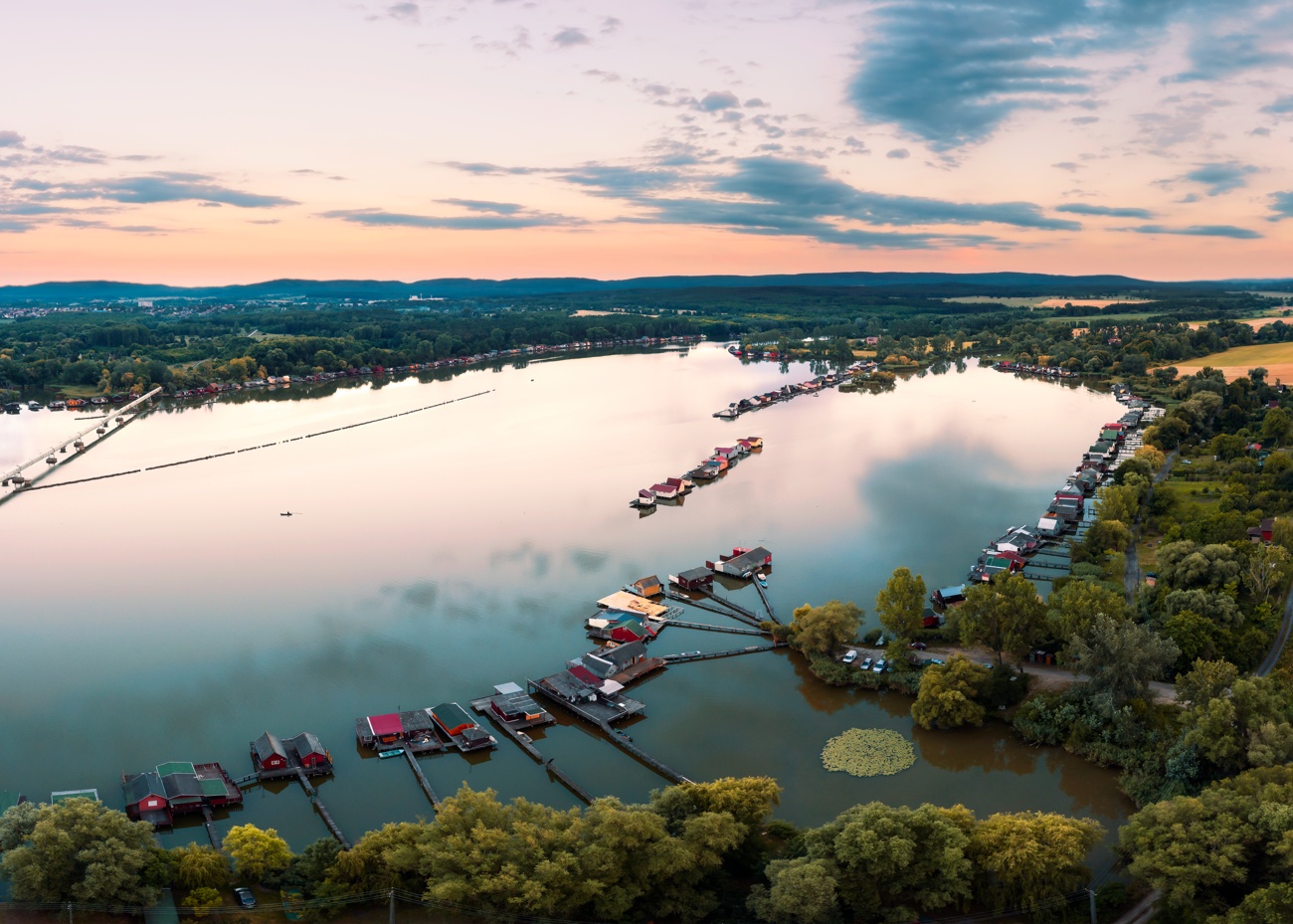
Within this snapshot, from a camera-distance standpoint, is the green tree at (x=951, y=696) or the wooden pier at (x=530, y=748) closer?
the wooden pier at (x=530, y=748)

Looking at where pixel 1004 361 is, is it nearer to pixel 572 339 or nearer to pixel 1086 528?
pixel 572 339

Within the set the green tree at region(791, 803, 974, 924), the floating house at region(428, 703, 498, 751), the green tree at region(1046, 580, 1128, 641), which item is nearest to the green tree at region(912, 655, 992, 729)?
the green tree at region(1046, 580, 1128, 641)

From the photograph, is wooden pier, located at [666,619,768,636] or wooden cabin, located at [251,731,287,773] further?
wooden pier, located at [666,619,768,636]

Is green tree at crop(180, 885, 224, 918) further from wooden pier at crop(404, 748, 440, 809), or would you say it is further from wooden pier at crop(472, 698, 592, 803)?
wooden pier at crop(472, 698, 592, 803)

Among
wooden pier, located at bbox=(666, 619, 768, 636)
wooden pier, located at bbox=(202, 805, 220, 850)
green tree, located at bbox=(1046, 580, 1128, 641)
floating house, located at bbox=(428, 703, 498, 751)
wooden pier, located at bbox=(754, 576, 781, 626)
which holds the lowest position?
wooden pier, located at bbox=(202, 805, 220, 850)

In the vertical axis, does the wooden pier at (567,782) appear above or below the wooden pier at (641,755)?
below

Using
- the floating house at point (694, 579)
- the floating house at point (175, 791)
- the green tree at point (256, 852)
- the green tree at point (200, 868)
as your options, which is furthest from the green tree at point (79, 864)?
the floating house at point (694, 579)

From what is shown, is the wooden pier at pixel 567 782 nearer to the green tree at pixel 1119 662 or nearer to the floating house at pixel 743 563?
the green tree at pixel 1119 662
